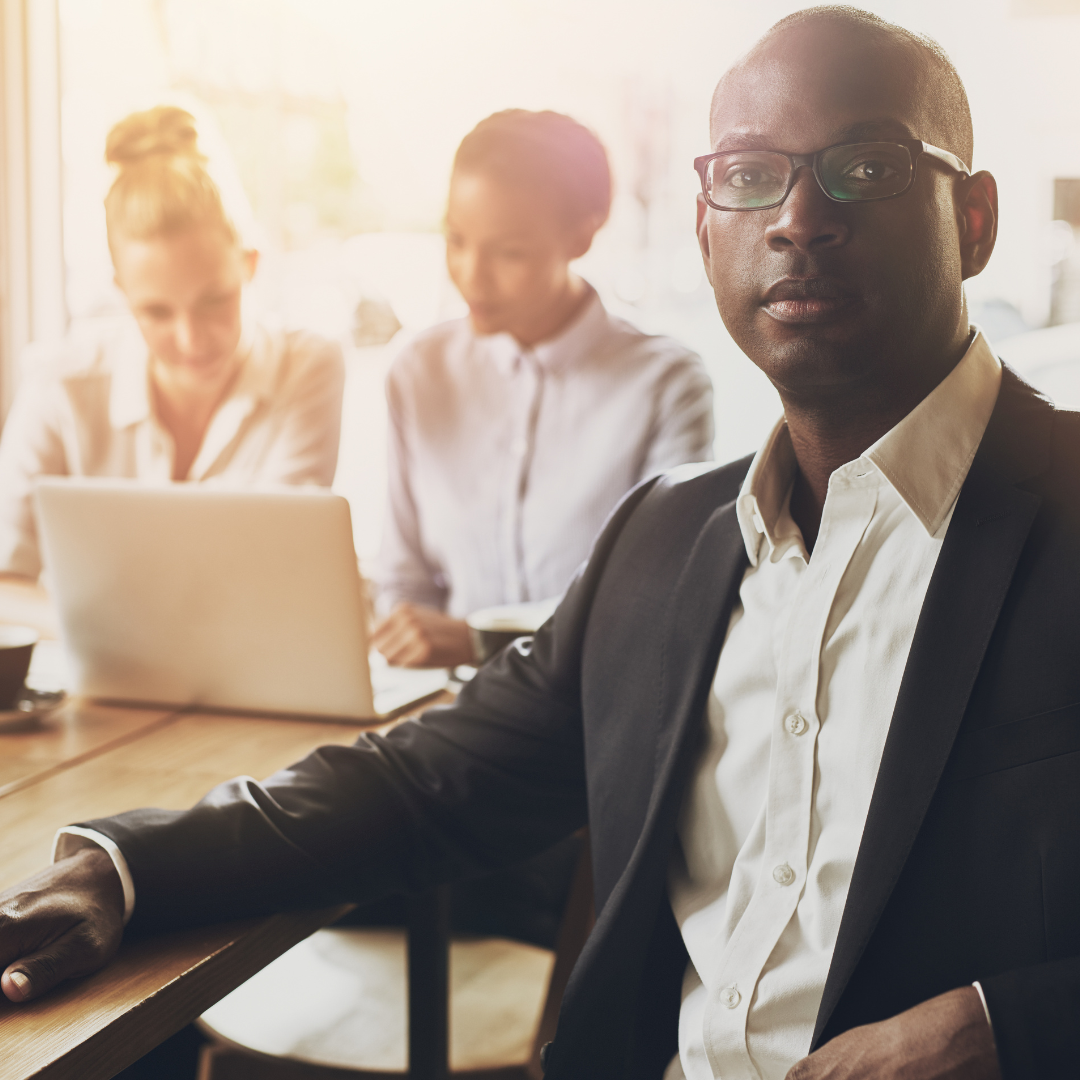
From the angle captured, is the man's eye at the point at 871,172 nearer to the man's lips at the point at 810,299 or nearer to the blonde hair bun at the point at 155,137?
the man's lips at the point at 810,299

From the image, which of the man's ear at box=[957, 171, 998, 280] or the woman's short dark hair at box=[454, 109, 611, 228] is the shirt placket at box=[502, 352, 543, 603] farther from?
the man's ear at box=[957, 171, 998, 280]

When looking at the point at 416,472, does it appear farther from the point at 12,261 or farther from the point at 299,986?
the point at 12,261

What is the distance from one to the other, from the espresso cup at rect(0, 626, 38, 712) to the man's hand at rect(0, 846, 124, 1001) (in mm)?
661

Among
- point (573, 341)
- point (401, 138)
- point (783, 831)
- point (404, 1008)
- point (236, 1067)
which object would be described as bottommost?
point (236, 1067)

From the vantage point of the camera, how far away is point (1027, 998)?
77 centimetres

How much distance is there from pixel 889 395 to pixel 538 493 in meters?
1.47

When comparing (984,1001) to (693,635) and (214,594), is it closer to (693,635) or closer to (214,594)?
(693,635)

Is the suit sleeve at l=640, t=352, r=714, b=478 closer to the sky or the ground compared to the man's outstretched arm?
closer to the sky

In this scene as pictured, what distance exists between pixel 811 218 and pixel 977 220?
193mm

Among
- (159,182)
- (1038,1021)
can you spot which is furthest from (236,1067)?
(159,182)

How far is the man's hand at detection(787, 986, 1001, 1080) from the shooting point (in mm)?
771

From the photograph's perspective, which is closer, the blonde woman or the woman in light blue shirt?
the woman in light blue shirt

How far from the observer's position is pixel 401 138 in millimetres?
3211

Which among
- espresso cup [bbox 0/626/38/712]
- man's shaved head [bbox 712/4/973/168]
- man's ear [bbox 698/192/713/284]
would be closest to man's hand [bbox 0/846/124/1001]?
espresso cup [bbox 0/626/38/712]
